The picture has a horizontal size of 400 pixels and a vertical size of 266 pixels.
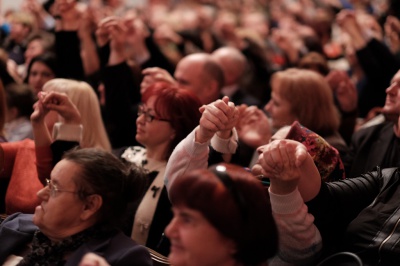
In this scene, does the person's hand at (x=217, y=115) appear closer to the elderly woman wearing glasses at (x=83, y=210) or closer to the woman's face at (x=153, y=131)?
the elderly woman wearing glasses at (x=83, y=210)

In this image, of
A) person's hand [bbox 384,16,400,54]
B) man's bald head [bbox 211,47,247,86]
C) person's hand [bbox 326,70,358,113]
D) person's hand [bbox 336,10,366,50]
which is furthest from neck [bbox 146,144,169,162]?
person's hand [bbox 384,16,400,54]

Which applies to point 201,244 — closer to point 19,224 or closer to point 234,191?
point 234,191

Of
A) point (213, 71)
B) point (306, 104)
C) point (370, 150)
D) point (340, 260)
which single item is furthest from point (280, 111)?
point (340, 260)

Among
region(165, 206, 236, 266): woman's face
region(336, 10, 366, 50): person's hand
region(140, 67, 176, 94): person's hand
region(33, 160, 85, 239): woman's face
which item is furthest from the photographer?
region(336, 10, 366, 50): person's hand

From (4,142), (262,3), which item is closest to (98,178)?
(4,142)

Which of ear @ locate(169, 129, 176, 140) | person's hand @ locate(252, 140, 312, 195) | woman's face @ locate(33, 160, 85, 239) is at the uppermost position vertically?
person's hand @ locate(252, 140, 312, 195)

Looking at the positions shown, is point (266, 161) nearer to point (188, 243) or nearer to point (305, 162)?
point (305, 162)

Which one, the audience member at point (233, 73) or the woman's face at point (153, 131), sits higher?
the woman's face at point (153, 131)

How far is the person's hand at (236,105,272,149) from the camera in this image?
121 inches

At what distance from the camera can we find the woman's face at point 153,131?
276cm

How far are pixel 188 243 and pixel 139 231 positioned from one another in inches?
41.1

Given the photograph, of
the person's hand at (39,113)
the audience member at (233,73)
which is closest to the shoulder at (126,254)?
the person's hand at (39,113)

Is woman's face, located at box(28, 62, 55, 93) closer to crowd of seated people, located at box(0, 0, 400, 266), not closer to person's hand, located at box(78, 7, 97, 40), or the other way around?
crowd of seated people, located at box(0, 0, 400, 266)

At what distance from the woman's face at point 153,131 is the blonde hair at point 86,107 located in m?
0.29
